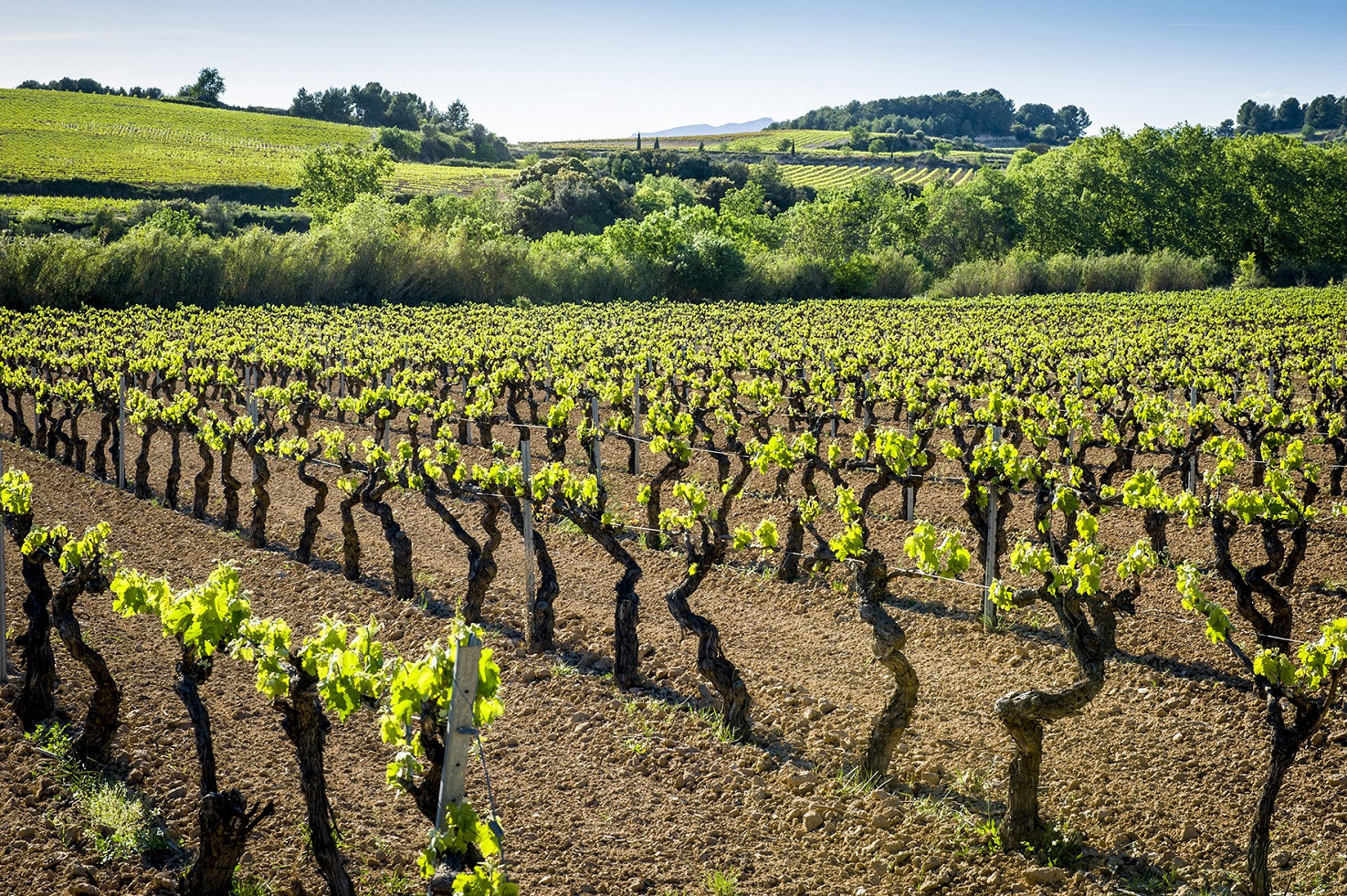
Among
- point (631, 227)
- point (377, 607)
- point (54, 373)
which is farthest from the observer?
point (631, 227)

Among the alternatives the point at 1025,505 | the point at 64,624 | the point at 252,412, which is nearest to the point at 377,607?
the point at 64,624

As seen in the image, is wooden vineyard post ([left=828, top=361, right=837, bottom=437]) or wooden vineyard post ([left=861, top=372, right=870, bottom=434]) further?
wooden vineyard post ([left=828, top=361, right=837, bottom=437])

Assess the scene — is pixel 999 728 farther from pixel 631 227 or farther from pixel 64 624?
pixel 631 227

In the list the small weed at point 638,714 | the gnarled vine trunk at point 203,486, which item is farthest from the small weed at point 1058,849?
the gnarled vine trunk at point 203,486

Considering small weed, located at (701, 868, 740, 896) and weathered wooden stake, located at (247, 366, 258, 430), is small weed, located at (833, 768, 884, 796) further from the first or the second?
weathered wooden stake, located at (247, 366, 258, 430)

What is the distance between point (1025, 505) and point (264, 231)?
40.5 m

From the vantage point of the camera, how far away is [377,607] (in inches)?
403

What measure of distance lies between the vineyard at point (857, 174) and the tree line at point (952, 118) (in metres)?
48.8

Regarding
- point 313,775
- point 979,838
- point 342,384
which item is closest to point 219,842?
point 313,775

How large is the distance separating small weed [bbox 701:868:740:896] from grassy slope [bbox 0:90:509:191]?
79962 millimetres

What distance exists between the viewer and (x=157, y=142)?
302 feet

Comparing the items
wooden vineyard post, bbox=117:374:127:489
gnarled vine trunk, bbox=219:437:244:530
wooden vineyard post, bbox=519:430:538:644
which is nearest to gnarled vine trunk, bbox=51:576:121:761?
wooden vineyard post, bbox=519:430:538:644

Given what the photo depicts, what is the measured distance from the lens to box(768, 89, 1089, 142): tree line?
593ft

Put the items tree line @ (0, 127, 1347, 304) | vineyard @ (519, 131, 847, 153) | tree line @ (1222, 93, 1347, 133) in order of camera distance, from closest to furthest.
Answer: tree line @ (0, 127, 1347, 304) < vineyard @ (519, 131, 847, 153) < tree line @ (1222, 93, 1347, 133)
